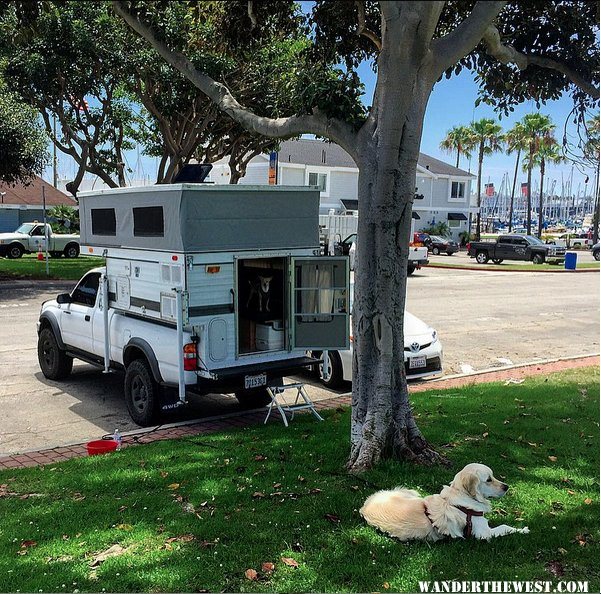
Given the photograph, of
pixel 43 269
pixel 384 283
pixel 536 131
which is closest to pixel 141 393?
pixel 384 283

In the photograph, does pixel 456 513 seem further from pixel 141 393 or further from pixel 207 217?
pixel 141 393

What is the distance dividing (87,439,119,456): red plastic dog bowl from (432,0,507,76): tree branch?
15.9ft

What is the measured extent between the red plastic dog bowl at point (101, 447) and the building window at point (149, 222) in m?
2.46

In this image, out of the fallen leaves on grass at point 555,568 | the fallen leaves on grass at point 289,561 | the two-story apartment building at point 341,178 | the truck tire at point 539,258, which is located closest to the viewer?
the fallen leaves on grass at point 555,568

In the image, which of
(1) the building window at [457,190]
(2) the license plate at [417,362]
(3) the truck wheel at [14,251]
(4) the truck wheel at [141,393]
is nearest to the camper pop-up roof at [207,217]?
(4) the truck wheel at [141,393]

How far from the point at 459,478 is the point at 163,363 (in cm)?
442

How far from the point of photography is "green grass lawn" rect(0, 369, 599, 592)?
412 centimetres

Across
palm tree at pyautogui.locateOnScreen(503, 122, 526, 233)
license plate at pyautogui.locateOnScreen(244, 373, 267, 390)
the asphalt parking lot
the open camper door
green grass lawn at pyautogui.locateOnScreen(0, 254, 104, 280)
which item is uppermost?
Result: palm tree at pyautogui.locateOnScreen(503, 122, 526, 233)

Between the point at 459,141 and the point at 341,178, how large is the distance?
85.0ft

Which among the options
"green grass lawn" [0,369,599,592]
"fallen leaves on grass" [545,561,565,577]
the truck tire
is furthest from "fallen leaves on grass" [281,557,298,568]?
the truck tire

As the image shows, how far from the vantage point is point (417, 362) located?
10.6 m

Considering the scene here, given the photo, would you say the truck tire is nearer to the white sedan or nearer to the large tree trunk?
the white sedan

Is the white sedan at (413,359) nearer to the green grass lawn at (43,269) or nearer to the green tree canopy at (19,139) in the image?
the green grass lawn at (43,269)

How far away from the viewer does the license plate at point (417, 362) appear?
415 inches
